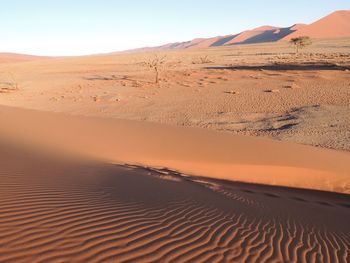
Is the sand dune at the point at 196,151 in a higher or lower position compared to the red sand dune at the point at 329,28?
lower

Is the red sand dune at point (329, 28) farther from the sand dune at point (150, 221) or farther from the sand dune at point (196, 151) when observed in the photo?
the sand dune at point (150, 221)

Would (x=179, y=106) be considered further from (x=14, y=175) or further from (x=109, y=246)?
(x=109, y=246)

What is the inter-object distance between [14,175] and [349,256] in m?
5.51

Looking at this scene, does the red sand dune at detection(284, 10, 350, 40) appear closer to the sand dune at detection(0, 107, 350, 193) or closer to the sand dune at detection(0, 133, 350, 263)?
the sand dune at detection(0, 107, 350, 193)

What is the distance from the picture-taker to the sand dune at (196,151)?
10.4 meters

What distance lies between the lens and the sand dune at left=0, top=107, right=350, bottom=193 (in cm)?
1039

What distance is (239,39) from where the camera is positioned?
198 m

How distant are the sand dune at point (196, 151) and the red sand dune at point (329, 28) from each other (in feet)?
445

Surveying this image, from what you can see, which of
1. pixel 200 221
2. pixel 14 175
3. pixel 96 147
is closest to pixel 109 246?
pixel 200 221

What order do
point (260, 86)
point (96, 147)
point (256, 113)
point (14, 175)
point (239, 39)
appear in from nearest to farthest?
point (14, 175) → point (96, 147) → point (256, 113) → point (260, 86) → point (239, 39)

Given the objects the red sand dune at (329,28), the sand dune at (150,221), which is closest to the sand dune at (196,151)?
the sand dune at (150,221)

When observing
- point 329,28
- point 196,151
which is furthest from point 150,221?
point 329,28

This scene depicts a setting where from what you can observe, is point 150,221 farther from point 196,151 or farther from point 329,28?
point 329,28

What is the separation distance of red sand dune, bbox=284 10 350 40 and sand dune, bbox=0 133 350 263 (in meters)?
142
